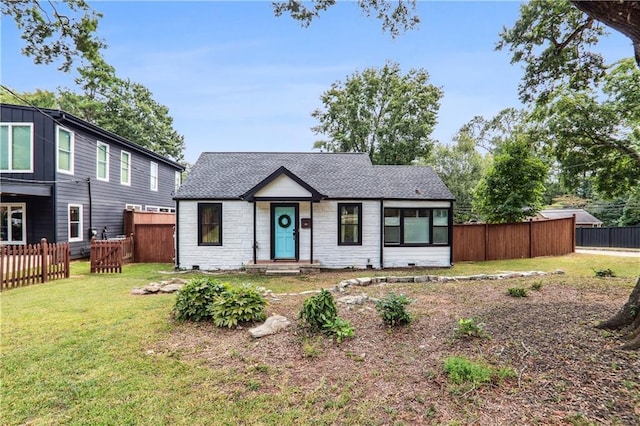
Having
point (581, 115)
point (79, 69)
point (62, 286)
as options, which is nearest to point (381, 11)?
point (79, 69)

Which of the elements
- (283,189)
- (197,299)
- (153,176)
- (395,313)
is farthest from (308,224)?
(153,176)

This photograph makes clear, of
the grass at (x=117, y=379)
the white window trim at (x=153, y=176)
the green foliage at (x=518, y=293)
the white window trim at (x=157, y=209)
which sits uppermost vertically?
the white window trim at (x=153, y=176)

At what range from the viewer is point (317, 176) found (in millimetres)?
12914

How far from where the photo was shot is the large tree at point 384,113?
25531mm

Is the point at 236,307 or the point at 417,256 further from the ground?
the point at 236,307

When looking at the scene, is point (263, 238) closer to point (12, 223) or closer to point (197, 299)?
point (197, 299)

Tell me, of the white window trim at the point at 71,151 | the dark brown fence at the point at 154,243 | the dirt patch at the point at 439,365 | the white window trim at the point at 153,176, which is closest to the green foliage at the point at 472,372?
the dirt patch at the point at 439,365

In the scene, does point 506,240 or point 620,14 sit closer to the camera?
point 620,14

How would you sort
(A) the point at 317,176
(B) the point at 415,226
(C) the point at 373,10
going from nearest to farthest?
(C) the point at 373,10 < (B) the point at 415,226 < (A) the point at 317,176

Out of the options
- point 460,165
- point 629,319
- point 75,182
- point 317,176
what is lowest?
point 629,319

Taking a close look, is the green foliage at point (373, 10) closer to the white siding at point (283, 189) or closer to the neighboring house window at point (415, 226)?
the white siding at point (283, 189)

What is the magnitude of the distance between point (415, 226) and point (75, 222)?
46.7 feet

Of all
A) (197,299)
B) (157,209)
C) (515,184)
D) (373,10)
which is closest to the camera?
(197,299)

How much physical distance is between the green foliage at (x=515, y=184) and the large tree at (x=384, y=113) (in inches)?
449
